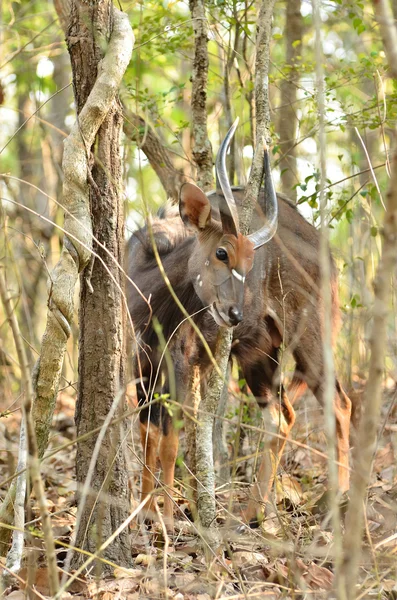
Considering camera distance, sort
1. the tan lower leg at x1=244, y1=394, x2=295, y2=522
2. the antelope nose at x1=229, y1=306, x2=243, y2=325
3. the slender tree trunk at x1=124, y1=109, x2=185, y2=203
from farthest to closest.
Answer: the slender tree trunk at x1=124, y1=109, x2=185, y2=203 < the tan lower leg at x1=244, y1=394, x2=295, y2=522 < the antelope nose at x1=229, y1=306, x2=243, y2=325

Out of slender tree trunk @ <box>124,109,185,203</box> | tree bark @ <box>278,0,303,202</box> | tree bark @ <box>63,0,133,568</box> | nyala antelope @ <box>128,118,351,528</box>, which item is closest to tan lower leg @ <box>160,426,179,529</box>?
nyala antelope @ <box>128,118,351,528</box>

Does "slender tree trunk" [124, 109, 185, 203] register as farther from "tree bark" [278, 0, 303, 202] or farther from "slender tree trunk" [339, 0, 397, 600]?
"slender tree trunk" [339, 0, 397, 600]

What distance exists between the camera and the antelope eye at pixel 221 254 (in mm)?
5309

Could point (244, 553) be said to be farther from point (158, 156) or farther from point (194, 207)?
point (158, 156)

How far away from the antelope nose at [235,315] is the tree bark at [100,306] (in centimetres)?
115

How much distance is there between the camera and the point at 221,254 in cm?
533

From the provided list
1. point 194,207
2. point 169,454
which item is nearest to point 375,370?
point 194,207

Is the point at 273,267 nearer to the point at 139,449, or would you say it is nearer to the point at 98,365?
the point at 139,449

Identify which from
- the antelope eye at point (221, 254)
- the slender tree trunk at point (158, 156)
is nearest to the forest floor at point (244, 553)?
the antelope eye at point (221, 254)

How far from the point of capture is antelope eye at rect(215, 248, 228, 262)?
5309 millimetres

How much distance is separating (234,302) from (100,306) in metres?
1.42

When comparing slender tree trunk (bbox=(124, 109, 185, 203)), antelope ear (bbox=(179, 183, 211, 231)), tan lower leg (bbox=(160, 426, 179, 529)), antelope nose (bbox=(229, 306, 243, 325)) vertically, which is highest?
slender tree trunk (bbox=(124, 109, 185, 203))

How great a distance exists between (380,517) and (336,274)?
2592mm

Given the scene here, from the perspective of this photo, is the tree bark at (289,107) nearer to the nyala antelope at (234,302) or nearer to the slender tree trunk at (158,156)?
the nyala antelope at (234,302)
